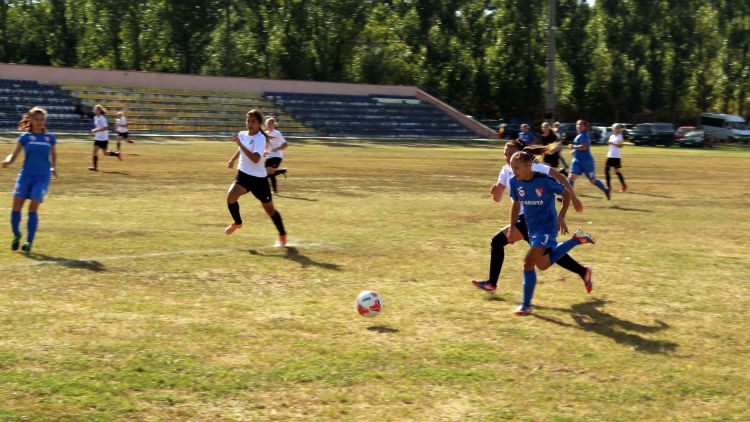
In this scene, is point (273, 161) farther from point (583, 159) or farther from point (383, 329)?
point (383, 329)

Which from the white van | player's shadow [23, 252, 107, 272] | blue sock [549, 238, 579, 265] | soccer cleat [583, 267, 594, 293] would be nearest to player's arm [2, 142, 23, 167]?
player's shadow [23, 252, 107, 272]

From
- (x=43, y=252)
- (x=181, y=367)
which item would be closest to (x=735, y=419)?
(x=181, y=367)

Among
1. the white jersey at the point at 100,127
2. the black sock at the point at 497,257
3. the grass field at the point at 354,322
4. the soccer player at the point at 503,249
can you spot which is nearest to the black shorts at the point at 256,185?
the grass field at the point at 354,322

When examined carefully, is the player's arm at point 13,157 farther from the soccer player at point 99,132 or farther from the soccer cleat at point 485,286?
the soccer player at point 99,132

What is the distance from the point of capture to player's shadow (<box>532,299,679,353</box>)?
291 inches

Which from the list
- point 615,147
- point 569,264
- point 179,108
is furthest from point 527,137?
point 179,108

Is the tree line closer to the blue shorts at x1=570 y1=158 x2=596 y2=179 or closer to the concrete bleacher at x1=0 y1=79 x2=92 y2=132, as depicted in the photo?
the concrete bleacher at x1=0 y1=79 x2=92 y2=132

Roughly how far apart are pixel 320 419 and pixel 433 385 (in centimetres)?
107

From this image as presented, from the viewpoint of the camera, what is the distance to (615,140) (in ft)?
70.9

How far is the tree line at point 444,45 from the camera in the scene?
2509 inches

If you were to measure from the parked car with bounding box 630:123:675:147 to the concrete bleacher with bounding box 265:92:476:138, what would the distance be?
457 inches

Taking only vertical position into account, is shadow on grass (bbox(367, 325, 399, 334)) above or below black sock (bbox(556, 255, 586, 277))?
below

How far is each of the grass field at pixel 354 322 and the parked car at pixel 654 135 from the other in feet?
141

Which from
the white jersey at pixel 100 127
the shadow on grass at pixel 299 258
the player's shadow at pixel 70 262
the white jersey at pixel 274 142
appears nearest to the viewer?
the player's shadow at pixel 70 262
